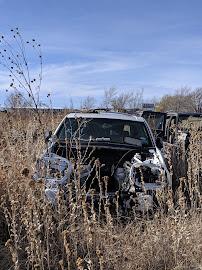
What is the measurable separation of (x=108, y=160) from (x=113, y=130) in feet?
3.33

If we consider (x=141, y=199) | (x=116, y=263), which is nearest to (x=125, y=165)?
(x=141, y=199)

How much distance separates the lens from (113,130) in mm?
7273

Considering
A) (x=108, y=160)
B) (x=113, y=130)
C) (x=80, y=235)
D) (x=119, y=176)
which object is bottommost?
(x=80, y=235)

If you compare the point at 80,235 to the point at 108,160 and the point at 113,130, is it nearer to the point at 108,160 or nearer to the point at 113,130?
the point at 108,160

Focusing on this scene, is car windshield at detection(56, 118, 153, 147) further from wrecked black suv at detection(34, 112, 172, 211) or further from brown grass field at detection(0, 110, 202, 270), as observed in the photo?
brown grass field at detection(0, 110, 202, 270)

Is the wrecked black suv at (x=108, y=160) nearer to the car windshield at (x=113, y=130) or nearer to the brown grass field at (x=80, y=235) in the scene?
the car windshield at (x=113, y=130)

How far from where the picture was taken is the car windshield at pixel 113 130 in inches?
276

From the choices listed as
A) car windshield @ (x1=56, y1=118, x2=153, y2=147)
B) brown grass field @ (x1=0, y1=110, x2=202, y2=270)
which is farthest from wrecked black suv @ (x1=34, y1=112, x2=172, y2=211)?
brown grass field @ (x1=0, y1=110, x2=202, y2=270)

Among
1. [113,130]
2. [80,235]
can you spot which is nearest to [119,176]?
[113,130]

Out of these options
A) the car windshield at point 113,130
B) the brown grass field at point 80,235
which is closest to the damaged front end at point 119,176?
the brown grass field at point 80,235

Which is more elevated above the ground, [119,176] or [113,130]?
[113,130]

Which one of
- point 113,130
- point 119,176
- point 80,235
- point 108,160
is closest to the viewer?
point 80,235

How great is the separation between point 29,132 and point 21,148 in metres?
0.90

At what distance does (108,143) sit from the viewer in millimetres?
6344
